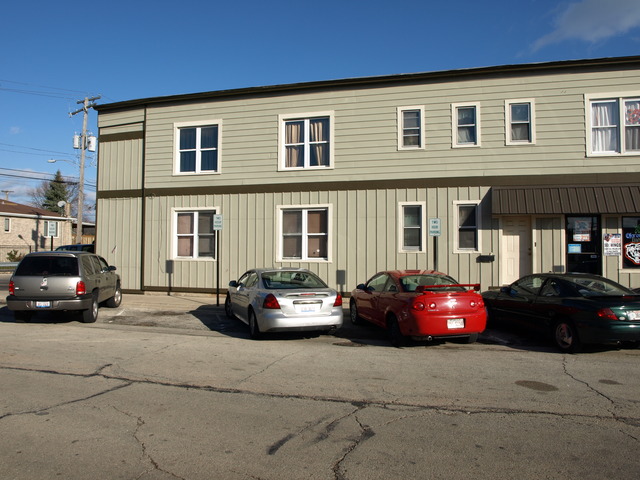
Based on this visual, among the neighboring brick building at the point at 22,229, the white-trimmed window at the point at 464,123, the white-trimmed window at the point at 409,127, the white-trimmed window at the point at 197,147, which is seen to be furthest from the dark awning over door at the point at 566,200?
the neighboring brick building at the point at 22,229

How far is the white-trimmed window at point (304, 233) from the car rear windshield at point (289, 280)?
536cm

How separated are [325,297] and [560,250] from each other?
8.50 meters

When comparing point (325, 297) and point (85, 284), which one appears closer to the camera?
point (325, 297)

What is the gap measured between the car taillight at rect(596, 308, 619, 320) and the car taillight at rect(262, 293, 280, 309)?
5.47m

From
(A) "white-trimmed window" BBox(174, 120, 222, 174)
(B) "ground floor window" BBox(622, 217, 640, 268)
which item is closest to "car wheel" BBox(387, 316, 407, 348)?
(B) "ground floor window" BBox(622, 217, 640, 268)

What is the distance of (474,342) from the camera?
9617mm

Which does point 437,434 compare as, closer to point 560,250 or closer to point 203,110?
point 560,250

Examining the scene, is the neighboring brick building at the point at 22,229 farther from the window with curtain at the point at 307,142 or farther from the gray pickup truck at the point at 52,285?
the gray pickup truck at the point at 52,285

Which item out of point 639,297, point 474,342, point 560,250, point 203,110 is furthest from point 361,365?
point 203,110

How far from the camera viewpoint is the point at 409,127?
15.9m

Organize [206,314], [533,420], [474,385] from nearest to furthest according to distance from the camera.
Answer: [533,420], [474,385], [206,314]

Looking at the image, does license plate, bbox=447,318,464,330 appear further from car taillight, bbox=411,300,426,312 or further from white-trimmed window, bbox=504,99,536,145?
white-trimmed window, bbox=504,99,536,145

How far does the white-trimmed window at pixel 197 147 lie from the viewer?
17672 millimetres

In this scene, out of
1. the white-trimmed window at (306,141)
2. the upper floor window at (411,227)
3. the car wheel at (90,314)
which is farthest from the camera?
the white-trimmed window at (306,141)
